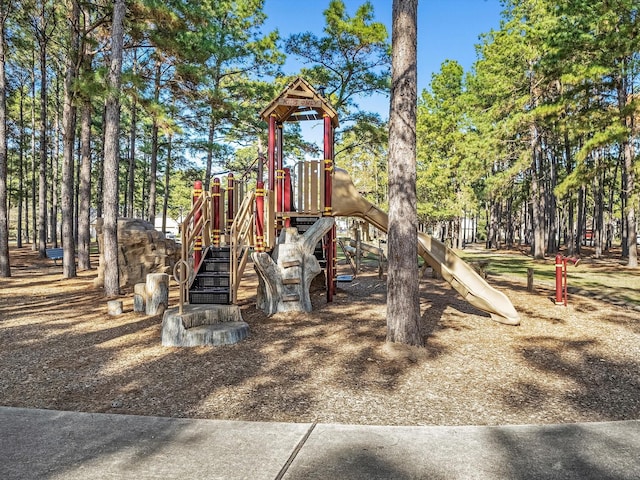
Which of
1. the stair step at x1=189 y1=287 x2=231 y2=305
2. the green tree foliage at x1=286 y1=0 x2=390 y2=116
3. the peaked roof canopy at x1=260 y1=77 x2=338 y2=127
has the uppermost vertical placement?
the green tree foliage at x1=286 y1=0 x2=390 y2=116

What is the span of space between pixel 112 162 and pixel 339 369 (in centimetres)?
874

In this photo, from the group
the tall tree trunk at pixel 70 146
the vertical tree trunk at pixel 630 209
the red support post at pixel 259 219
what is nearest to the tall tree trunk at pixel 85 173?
the tall tree trunk at pixel 70 146

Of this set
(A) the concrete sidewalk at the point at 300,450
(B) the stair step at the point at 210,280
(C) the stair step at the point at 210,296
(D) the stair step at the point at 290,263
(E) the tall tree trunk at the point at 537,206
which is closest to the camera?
(A) the concrete sidewalk at the point at 300,450

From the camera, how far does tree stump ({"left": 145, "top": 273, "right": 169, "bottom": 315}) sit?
8.41m

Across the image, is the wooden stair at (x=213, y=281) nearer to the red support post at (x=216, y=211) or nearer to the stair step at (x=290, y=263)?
the red support post at (x=216, y=211)

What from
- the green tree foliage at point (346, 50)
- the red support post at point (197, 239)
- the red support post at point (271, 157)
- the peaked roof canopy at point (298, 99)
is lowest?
the red support post at point (197, 239)

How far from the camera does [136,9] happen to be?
1167 cm

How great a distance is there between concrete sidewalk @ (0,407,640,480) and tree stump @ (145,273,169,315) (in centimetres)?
471

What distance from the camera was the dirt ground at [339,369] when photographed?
4.03 m

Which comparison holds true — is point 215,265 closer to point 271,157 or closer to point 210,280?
point 210,280

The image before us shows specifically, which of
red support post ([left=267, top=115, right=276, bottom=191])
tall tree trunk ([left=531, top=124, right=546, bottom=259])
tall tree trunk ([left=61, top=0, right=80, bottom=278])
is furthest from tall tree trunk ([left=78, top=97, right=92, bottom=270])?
tall tree trunk ([left=531, top=124, right=546, bottom=259])

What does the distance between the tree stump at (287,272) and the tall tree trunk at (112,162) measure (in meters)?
4.59

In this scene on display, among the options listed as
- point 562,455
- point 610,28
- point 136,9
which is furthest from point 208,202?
point 610,28

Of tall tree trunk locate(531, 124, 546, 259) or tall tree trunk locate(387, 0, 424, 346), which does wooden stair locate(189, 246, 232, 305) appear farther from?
tall tree trunk locate(531, 124, 546, 259)
